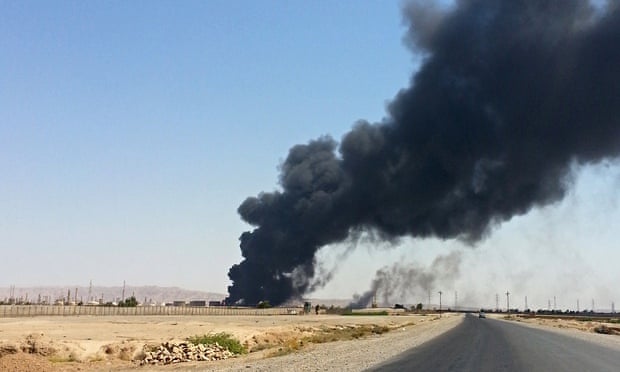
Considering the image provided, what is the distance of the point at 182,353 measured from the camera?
34.1 metres

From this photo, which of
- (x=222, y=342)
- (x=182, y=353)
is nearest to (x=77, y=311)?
(x=222, y=342)

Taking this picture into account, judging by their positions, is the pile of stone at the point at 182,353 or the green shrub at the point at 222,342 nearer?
the pile of stone at the point at 182,353

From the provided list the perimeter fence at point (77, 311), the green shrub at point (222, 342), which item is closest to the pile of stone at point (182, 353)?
the green shrub at point (222, 342)

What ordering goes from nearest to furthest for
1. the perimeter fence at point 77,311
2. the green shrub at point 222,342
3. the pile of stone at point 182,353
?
the pile of stone at point 182,353, the green shrub at point 222,342, the perimeter fence at point 77,311

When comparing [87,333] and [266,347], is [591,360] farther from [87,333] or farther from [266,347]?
[87,333]

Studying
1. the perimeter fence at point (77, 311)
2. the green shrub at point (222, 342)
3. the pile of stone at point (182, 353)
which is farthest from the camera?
the perimeter fence at point (77, 311)

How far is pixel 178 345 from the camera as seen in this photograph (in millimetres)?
35344

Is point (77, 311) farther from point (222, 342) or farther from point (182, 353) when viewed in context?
point (182, 353)

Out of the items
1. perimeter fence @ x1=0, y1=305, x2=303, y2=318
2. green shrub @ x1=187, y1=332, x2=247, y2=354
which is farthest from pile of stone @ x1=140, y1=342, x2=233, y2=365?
perimeter fence @ x1=0, y1=305, x2=303, y2=318

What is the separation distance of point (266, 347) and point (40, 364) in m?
17.5

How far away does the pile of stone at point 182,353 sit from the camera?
33.2m

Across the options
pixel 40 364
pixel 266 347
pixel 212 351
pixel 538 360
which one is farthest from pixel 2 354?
pixel 538 360

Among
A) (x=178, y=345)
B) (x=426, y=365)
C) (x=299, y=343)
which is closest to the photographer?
(x=426, y=365)

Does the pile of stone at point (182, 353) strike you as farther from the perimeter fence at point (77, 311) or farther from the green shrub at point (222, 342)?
the perimeter fence at point (77, 311)
